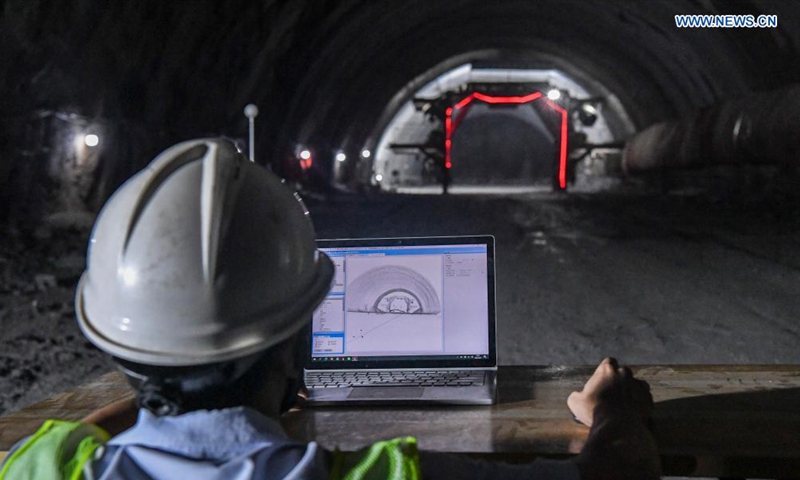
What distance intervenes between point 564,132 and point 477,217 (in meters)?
12.9

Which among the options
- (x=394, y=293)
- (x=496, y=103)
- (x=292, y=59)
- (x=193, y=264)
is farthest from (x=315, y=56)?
(x=193, y=264)

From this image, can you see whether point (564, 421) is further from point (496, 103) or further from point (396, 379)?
point (496, 103)

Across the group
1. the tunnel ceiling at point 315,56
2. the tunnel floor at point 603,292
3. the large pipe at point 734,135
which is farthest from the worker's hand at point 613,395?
the large pipe at point 734,135

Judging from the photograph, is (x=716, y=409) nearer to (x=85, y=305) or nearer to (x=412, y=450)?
(x=412, y=450)

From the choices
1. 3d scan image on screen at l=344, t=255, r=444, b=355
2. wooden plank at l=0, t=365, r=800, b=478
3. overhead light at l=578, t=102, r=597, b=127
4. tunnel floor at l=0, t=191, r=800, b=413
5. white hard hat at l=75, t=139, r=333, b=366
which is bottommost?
tunnel floor at l=0, t=191, r=800, b=413

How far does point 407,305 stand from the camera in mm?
2242

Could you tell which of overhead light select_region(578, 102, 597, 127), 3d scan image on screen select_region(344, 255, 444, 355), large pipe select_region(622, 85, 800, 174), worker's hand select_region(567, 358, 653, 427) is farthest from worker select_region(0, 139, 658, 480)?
overhead light select_region(578, 102, 597, 127)

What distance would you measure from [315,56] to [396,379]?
657 inches

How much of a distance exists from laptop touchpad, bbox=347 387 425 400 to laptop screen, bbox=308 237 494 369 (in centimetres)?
12

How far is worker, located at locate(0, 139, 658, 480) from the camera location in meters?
1.08

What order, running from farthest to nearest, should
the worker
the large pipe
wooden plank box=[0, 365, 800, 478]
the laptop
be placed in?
the large pipe → the laptop → wooden plank box=[0, 365, 800, 478] → the worker

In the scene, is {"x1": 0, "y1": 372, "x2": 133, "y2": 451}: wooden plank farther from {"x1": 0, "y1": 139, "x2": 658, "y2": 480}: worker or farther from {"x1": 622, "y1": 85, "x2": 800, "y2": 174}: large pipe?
{"x1": 622, "y1": 85, "x2": 800, "y2": 174}: large pipe

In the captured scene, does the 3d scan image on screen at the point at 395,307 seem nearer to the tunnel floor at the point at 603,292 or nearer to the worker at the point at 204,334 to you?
the worker at the point at 204,334

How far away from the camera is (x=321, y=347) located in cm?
228
